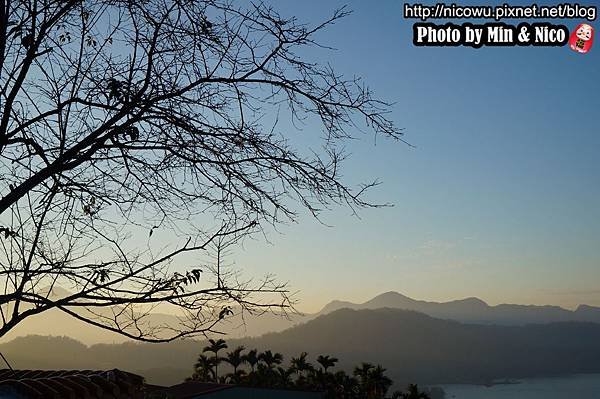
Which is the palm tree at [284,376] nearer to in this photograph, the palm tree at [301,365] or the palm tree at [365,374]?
the palm tree at [301,365]

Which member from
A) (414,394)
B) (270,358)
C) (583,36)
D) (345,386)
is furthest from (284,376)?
(583,36)

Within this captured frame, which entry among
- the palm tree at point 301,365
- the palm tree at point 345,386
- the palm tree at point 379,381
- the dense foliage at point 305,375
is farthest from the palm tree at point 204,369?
the palm tree at point 379,381

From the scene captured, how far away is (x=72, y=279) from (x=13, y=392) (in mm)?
7056

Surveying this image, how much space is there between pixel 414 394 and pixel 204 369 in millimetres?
18246

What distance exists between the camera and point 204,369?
60125mm

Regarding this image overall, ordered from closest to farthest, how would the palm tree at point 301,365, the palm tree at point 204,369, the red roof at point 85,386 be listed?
the red roof at point 85,386, the palm tree at point 204,369, the palm tree at point 301,365

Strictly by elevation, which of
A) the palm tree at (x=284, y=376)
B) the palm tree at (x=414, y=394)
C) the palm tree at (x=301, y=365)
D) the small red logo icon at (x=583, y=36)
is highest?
the small red logo icon at (x=583, y=36)

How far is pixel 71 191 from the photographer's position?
473 cm

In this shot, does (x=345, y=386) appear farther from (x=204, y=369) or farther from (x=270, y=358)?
(x=204, y=369)

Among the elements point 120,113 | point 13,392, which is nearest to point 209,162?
point 120,113

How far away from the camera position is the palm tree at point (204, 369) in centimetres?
→ 6000

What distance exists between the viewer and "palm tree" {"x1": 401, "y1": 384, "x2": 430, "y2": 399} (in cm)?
6200

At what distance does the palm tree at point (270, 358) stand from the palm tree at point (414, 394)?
1132 centimetres

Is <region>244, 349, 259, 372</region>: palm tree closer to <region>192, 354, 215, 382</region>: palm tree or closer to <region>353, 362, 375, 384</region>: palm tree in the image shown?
<region>192, 354, 215, 382</region>: palm tree
